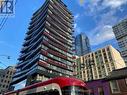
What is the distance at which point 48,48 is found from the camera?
3364 inches

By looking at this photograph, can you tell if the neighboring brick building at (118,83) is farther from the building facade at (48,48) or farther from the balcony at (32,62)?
the balcony at (32,62)

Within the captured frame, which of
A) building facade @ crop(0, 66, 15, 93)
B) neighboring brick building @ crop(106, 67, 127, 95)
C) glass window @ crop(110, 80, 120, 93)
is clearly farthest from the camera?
building facade @ crop(0, 66, 15, 93)

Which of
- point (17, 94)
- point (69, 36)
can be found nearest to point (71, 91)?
point (17, 94)

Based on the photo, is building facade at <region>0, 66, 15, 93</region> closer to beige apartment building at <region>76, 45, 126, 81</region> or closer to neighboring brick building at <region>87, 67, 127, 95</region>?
beige apartment building at <region>76, 45, 126, 81</region>

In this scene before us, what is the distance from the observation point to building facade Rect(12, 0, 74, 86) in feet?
251

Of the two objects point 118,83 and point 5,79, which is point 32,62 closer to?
point 5,79

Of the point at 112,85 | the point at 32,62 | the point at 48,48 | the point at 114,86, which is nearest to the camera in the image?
the point at 114,86

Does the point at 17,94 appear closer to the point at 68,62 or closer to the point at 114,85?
the point at 114,85

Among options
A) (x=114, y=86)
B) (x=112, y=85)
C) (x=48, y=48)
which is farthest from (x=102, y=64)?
(x=114, y=86)

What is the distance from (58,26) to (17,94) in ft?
283

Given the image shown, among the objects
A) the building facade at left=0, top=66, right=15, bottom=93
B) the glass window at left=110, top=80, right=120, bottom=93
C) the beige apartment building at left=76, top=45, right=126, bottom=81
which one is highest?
the beige apartment building at left=76, top=45, right=126, bottom=81

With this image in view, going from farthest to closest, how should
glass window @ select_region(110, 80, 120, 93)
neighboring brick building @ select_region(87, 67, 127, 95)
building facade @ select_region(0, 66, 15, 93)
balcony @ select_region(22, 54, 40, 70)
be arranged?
1. building facade @ select_region(0, 66, 15, 93)
2. balcony @ select_region(22, 54, 40, 70)
3. glass window @ select_region(110, 80, 120, 93)
4. neighboring brick building @ select_region(87, 67, 127, 95)

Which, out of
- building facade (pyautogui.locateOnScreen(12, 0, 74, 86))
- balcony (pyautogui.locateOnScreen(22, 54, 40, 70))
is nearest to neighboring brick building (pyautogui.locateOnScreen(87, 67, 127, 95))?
building facade (pyautogui.locateOnScreen(12, 0, 74, 86))

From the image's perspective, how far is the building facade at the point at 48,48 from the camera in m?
76.6
